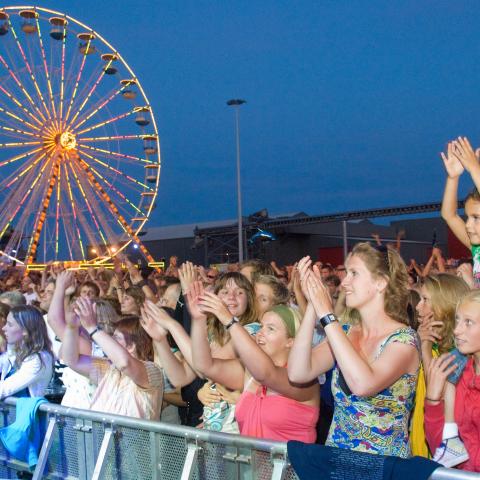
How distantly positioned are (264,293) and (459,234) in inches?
55.2

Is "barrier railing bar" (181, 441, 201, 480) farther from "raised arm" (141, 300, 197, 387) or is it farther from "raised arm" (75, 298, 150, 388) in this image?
"raised arm" (141, 300, 197, 387)

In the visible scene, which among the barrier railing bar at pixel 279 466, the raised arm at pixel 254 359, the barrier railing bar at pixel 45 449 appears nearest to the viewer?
the barrier railing bar at pixel 279 466

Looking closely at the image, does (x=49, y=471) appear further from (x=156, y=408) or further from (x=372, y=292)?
(x=372, y=292)

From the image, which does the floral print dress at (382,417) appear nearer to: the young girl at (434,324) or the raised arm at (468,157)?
the young girl at (434,324)

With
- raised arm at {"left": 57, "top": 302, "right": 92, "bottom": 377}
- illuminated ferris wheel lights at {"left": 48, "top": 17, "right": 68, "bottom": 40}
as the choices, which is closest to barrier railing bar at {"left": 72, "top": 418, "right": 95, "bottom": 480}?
raised arm at {"left": 57, "top": 302, "right": 92, "bottom": 377}

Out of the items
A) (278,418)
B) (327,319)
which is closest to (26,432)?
(278,418)

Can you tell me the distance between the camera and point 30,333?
5.29m

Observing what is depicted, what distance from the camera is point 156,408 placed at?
4.50m

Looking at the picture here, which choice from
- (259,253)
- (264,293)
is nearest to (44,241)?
(259,253)

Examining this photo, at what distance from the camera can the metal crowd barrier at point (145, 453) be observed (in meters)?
3.17

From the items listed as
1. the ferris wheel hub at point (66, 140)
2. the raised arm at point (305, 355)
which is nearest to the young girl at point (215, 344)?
the raised arm at point (305, 355)

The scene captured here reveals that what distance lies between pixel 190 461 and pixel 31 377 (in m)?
2.10

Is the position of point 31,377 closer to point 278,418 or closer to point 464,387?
point 278,418

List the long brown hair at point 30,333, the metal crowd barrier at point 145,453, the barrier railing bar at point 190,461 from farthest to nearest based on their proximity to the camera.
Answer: the long brown hair at point 30,333, the barrier railing bar at point 190,461, the metal crowd barrier at point 145,453
